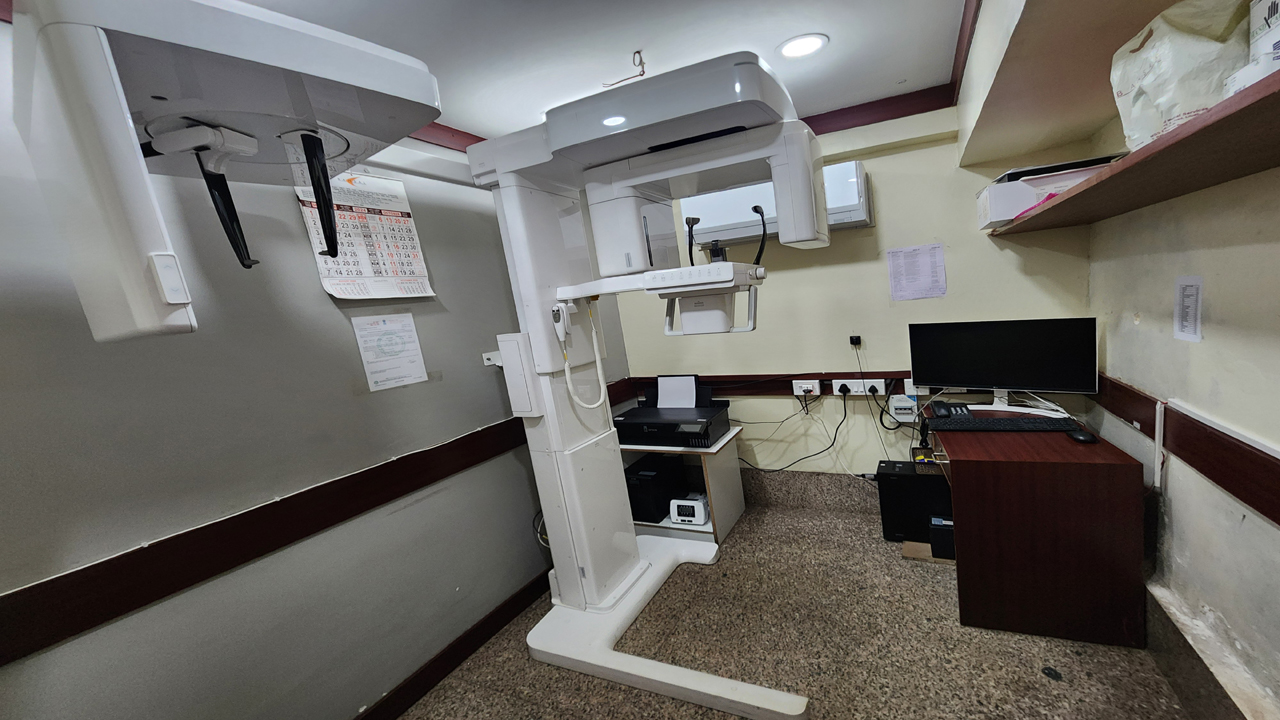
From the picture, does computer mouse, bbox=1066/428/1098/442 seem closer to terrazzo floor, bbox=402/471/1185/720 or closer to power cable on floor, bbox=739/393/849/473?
terrazzo floor, bbox=402/471/1185/720

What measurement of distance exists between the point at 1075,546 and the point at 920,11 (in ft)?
5.60

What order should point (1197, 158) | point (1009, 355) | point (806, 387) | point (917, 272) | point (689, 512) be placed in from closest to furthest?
1. point (1197, 158)
2. point (1009, 355)
3. point (917, 272)
4. point (689, 512)
5. point (806, 387)

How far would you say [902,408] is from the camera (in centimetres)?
234

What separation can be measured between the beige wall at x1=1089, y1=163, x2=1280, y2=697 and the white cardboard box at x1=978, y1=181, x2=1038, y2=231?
296mm

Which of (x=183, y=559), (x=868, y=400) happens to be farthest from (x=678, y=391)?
(x=183, y=559)

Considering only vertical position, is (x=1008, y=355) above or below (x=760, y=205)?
below

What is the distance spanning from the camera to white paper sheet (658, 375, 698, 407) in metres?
2.52

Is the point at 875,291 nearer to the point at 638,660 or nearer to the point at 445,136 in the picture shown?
the point at 638,660

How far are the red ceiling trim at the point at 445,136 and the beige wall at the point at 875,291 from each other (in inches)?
49.4

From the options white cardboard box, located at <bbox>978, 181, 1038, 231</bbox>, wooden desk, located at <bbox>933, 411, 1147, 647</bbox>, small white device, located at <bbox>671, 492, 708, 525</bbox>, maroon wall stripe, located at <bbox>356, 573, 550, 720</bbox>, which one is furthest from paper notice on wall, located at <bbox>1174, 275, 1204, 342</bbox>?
maroon wall stripe, located at <bbox>356, 573, 550, 720</bbox>

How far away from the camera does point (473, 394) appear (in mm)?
1937

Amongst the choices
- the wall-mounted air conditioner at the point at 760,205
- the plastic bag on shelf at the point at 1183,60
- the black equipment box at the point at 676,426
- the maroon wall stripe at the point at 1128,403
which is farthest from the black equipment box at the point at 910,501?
the plastic bag on shelf at the point at 1183,60

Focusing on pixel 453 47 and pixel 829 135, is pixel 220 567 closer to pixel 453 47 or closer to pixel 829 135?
pixel 453 47

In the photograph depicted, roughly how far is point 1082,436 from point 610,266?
5.39 ft
